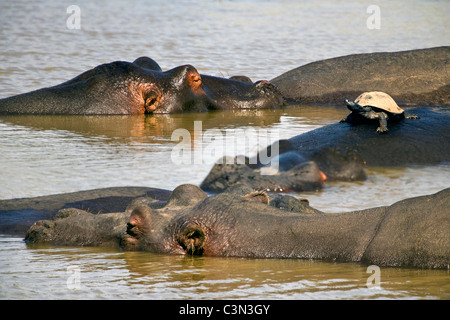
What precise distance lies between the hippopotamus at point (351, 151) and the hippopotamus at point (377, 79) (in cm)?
294

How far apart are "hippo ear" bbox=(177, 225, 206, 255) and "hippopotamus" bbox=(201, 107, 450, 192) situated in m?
2.16

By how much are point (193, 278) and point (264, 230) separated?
0.61 metres

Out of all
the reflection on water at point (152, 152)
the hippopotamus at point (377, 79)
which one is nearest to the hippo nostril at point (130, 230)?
the reflection on water at point (152, 152)

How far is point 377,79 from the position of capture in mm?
12516

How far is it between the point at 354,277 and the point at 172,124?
247 inches

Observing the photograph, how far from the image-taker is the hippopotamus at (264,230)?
5031mm

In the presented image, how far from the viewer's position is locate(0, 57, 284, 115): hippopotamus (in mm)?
11461

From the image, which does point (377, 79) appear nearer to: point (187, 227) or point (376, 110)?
point (376, 110)

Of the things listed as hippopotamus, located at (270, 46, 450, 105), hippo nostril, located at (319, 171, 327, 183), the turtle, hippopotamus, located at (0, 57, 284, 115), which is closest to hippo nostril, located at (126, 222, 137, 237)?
hippo nostril, located at (319, 171, 327, 183)

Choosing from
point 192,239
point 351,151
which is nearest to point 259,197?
point 192,239

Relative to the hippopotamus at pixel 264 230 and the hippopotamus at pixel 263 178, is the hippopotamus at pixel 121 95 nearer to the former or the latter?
the hippopotamus at pixel 263 178

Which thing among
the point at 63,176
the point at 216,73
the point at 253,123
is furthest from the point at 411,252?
the point at 216,73

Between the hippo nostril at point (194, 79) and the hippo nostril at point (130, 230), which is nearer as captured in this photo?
the hippo nostril at point (130, 230)

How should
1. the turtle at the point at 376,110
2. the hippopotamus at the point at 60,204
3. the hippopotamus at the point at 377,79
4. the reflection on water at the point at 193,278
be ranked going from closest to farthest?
1. the reflection on water at the point at 193,278
2. the hippopotamus at the point at 60,204
3. the turtle at the point at 376,110
4. the hippopotamus at the point at 377,79
